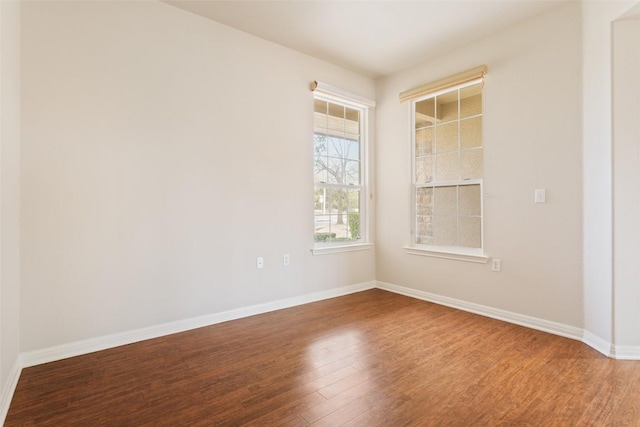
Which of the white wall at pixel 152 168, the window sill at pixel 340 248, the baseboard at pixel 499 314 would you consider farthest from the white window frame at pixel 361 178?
the baseboard at pixel 499 314

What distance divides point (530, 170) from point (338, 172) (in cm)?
209

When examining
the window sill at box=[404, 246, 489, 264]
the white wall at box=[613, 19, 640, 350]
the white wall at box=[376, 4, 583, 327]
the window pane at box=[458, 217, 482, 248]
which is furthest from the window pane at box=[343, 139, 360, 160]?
the white wall at box=[613, 19, 640, 350]

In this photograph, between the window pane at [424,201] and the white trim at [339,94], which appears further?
the window pane at [424,201]

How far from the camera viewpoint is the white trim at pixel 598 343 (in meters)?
2.37

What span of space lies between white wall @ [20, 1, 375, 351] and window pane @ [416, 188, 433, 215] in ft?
4.71

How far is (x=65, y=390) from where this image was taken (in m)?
1.94

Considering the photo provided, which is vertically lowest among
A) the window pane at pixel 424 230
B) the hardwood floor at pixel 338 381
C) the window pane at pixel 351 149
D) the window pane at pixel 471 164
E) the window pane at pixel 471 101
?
the hardwood floor at pixel 338 381

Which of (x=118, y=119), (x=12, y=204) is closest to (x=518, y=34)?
(x=118, y=119)

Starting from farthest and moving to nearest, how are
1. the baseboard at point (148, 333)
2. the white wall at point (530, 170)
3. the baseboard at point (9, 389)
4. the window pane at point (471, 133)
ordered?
the window pane at point (471, 133), the white wall at point (530, 170), the baseboard at point (148, 333), the baseboard at point (9, 389)

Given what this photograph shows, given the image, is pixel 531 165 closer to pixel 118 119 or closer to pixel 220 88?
pixel 220 88

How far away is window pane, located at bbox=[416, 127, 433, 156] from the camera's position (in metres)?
3.92

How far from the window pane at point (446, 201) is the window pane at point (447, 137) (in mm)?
467

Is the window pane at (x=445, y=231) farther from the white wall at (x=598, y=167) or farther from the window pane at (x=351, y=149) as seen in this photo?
the window pane at (x=351, y=149)

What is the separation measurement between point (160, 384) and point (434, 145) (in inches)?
141
